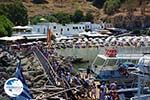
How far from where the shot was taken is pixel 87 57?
8888 centimetres

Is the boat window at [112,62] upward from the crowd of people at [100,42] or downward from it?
upward

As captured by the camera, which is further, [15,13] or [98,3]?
[98,3]

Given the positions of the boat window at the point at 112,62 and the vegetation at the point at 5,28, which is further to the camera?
the vegetation at the point at 5,28

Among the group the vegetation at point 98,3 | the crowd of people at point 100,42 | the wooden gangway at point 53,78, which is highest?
the wooden gangway at point 53,78

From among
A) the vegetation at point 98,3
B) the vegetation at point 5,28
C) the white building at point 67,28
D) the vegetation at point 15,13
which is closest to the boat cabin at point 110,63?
the vegetation at point 5,28

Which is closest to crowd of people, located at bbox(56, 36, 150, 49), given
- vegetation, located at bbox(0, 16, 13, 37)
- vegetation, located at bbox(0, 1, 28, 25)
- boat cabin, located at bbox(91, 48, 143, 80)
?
vegetation, located at bbox(0, 16, 13, 37)

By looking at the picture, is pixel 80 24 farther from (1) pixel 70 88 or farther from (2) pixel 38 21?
(1) pixel 70 88

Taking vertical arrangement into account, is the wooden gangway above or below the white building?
above

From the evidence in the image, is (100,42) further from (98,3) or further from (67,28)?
(98,3)

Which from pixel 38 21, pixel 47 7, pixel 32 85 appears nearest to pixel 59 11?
pixel 47 7

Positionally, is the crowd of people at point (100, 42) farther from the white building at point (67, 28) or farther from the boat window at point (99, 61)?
the boat window at point (99, 61)

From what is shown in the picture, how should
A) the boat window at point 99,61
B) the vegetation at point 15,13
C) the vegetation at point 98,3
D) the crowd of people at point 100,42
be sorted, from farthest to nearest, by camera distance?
the vegetation at point 98,3, the vegetation at point 15,13, the crowd of people at point 100,42, the boat window at point 99,61

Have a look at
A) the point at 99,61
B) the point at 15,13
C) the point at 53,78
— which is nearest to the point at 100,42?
the point at 15,13

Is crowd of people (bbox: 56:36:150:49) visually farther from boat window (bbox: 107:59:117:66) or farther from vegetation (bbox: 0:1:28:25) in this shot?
boat window (bbox: 107:59:117:66)
